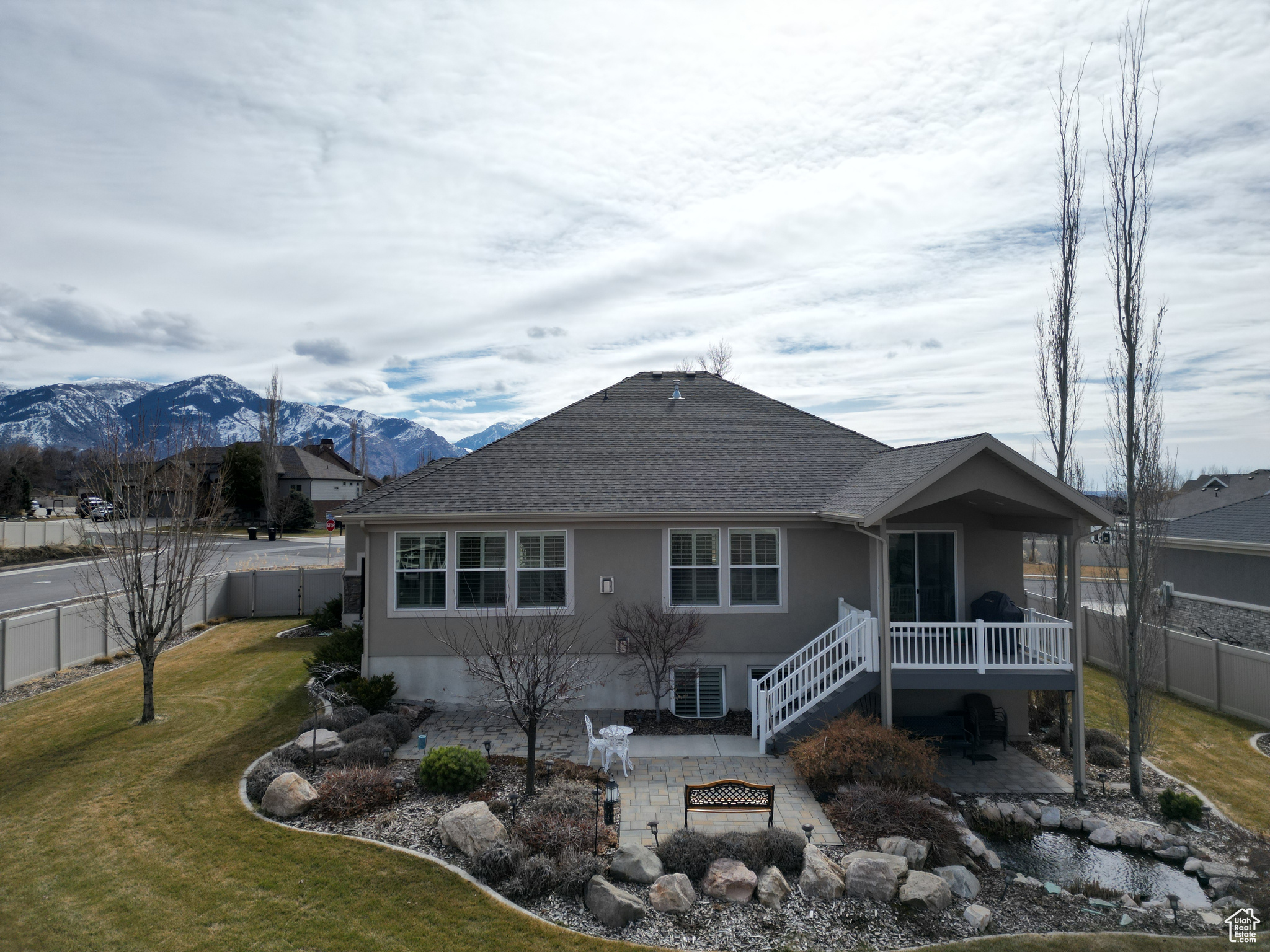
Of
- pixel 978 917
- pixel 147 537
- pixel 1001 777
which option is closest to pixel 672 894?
pixel 978 917

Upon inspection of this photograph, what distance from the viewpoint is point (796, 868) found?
804cm

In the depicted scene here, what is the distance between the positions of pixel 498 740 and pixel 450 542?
4.01 m

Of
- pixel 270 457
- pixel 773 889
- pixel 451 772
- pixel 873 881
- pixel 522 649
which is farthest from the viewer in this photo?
pixel 270 457

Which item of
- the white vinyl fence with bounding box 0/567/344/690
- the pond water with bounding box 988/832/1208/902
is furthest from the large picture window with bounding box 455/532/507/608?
the pond water with bounding box 988/832/1208/902

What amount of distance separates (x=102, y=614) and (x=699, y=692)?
45.6 feet

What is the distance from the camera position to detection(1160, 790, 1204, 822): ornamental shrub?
970cm

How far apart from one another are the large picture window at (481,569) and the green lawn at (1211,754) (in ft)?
39.8

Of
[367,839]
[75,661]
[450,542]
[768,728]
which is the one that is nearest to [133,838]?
[367,839]

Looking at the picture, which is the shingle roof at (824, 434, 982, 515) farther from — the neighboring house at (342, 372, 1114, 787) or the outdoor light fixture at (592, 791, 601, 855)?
the outdoor light fixture at (592, 791, 601, 855)

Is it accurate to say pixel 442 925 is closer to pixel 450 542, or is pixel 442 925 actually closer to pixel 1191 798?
pixel 450 542

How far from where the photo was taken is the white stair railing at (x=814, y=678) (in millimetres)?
11516

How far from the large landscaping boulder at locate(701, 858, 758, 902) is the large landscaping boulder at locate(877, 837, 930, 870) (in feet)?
5.82

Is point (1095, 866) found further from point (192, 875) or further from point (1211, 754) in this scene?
point (192, 875)

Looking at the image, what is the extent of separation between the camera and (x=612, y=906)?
7160mm
